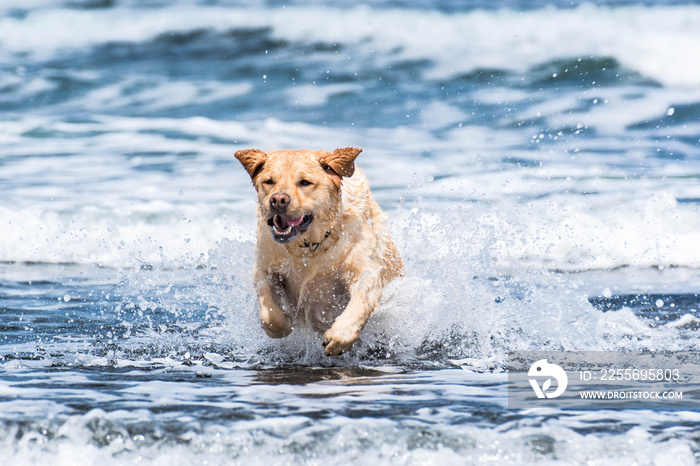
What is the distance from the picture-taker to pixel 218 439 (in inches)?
126

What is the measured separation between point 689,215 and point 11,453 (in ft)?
37.9

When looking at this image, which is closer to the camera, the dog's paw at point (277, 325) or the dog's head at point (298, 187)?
the dog's head at point (298, 187)

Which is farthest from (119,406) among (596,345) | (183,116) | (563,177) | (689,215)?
(183,116)

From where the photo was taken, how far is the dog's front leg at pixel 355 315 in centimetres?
456

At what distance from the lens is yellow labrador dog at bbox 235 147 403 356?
4.56 metres

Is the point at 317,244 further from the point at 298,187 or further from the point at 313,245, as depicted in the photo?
the point at 298,187

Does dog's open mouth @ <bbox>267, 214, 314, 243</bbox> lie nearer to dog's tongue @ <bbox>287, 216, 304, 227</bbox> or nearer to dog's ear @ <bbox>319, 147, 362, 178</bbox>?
dog's tongue @ <bbox>287, 216, 304, 227</bbox>

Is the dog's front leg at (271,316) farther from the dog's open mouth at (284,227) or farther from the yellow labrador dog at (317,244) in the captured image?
the dog's open mouth at (284,227)

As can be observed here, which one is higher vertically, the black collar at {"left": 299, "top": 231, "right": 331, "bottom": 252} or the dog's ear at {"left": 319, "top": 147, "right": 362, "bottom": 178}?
the dog's ear at {"left": 319, "top": 147, "right": 362, "bottom": 178}

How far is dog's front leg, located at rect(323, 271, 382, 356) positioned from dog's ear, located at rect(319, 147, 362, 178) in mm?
707

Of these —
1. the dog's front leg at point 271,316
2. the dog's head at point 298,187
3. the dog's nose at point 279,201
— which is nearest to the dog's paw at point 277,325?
the dog's front leg at point 271,316

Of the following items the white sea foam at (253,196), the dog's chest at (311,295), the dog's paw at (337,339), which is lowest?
the dog's paw at (337,339)

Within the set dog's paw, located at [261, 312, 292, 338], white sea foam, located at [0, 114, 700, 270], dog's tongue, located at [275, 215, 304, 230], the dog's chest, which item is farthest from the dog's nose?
white sea foam, located at [0, 114, 700, 270]

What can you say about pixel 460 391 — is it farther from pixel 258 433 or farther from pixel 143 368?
pixel 143 368
